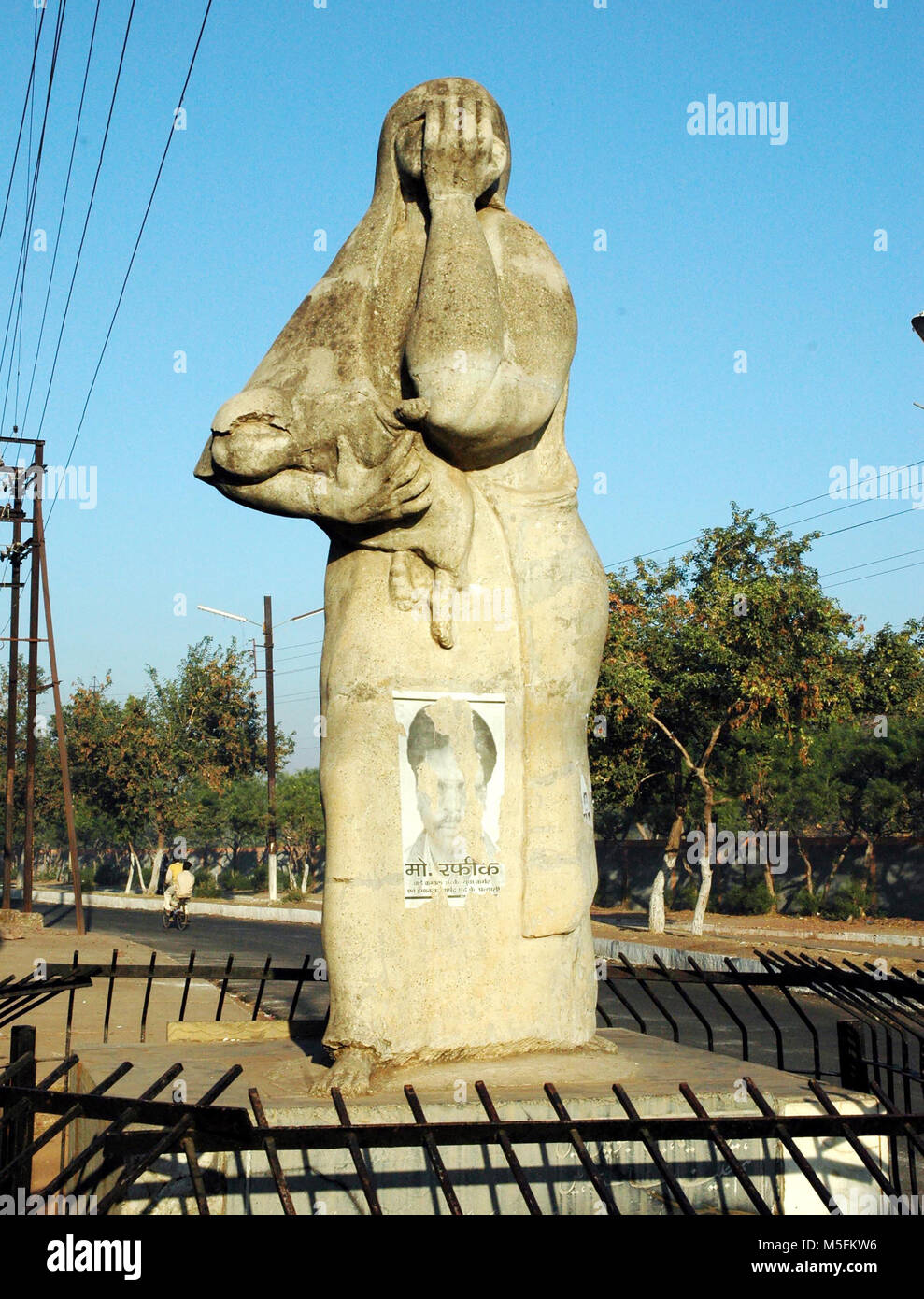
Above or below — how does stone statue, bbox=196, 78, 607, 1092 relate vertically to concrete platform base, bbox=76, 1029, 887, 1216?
above

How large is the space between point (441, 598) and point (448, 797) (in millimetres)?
801

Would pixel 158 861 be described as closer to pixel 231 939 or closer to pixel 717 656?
pixel 231 939

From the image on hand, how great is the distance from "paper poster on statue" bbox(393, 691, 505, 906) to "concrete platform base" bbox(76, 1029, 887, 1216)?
710 millimetres

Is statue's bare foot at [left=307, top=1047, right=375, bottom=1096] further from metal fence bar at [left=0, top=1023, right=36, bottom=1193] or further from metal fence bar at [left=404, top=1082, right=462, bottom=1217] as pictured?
metal fence bar at [left=404, top=1082, right=462, bottom=1217]

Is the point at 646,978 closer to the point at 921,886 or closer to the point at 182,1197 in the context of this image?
the point at 182,1197

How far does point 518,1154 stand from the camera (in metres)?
4.51

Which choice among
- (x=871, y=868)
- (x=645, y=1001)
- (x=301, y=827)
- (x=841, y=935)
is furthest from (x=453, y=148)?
(x=301, y=827)

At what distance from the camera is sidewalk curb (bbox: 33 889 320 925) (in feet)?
95.8

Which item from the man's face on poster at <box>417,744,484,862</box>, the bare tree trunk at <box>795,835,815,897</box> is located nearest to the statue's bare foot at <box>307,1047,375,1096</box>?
the man's face on poster at <box>417,744,484,862</box>

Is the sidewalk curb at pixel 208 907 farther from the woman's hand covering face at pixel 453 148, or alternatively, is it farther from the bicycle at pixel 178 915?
the woman's hand covering face at pixel 453 148

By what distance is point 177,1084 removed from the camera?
4.67 meters

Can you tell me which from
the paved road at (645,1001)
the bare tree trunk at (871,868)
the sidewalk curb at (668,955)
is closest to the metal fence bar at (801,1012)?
the paved road at (645,1001)

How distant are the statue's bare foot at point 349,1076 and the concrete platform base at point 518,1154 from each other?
0.26 ft
